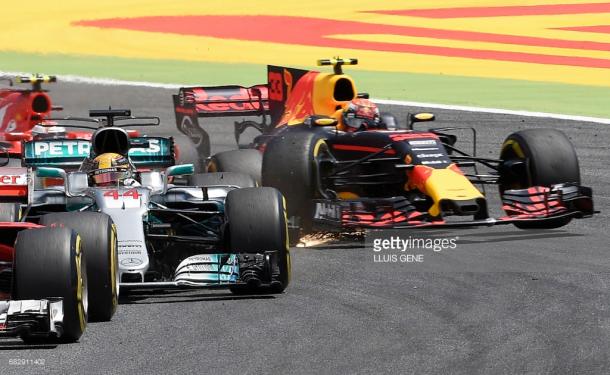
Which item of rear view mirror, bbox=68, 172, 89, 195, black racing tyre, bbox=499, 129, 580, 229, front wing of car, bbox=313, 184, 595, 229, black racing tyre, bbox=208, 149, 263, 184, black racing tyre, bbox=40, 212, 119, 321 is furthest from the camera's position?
black racing tyre, bbox=208, 149, 263, 184

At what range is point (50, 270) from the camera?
1012cm

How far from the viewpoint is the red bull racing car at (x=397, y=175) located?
15.3m

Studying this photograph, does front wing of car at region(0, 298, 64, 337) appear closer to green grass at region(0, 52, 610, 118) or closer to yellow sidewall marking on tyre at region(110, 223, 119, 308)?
yellow sidewall marking on tyre at region(110, 223, 119, 308)

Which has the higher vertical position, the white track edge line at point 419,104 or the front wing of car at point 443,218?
the white track edge line at point 419,104

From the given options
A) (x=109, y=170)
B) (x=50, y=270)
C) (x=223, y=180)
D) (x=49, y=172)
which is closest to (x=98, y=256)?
(x=50, y=270)

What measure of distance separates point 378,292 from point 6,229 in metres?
3.18

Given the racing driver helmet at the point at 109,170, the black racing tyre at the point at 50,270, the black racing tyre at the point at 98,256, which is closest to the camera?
the black racing tyre at the point at 50,270

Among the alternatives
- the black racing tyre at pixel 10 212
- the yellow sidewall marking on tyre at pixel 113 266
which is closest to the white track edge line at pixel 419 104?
the black racing tyre at pixel 10 212

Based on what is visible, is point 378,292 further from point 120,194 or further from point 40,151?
point 40,151

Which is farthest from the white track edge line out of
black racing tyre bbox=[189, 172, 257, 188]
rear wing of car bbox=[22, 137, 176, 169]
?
black racing tyre bbox=[189, 172, 257, 188]

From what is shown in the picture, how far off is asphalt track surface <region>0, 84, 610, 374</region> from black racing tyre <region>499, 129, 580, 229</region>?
2.36ft

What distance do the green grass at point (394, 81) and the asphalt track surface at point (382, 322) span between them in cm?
1261

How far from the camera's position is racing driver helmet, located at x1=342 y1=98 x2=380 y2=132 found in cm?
1744

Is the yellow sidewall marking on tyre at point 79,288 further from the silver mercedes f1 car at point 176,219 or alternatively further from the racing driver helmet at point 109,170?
the racing driver helmet at point 109,170
